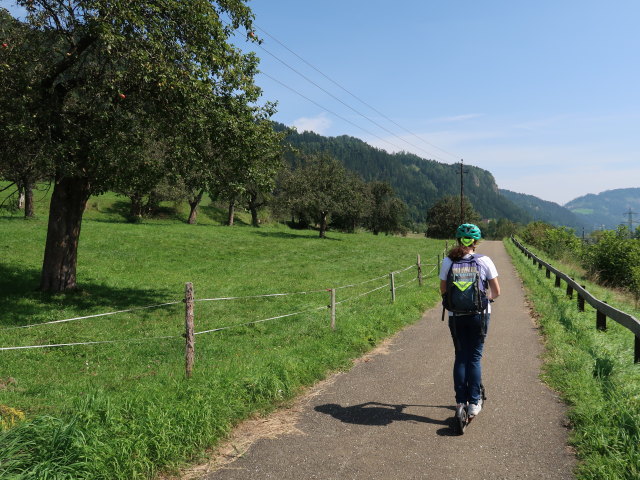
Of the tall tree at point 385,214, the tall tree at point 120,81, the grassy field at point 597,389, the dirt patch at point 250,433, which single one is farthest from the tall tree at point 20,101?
the tall tree at point 385,214

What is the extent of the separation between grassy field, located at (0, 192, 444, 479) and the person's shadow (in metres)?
0.83

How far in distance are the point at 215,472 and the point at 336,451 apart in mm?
1290

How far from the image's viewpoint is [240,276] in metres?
22.7

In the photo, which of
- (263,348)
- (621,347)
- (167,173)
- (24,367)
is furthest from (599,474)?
(167,173)

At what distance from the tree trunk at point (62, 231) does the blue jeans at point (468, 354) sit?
13222mm

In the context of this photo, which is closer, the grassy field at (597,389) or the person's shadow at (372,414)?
the grassy field at (597,389)

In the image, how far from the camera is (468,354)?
5398 millimetres

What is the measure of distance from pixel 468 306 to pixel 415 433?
5.36 feet

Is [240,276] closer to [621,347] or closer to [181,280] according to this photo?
[181,280]

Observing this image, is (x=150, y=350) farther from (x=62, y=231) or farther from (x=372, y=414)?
(x=62, y=231)

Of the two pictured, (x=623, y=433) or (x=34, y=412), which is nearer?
(x=623, y=433)

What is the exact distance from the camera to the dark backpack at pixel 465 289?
516 cm

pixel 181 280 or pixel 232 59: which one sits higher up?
pixel 232 59

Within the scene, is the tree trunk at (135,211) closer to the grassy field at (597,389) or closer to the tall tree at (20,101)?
the tall tree at (20,101)
